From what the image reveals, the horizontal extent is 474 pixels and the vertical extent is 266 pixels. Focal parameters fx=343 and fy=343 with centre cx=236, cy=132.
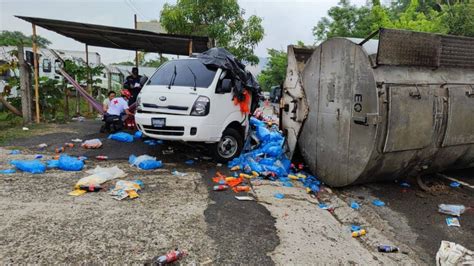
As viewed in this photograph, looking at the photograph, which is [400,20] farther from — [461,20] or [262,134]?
[262,134]

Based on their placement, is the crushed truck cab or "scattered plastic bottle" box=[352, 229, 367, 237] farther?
the crushed truck cab

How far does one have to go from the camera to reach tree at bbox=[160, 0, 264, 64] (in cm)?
1512

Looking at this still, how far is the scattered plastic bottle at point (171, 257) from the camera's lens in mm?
2811

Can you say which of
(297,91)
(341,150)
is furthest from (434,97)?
(297,91)

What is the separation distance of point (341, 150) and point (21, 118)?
9.70m

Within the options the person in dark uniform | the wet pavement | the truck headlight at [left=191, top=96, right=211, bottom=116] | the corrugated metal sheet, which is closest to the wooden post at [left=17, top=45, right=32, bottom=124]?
the person in dark uniform

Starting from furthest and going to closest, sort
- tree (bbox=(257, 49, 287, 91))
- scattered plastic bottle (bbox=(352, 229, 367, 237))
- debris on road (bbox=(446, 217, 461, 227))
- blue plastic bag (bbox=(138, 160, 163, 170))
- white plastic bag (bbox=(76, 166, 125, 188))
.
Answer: tree (bbox=(257, 49, 287, 91))
blue plastic bag (bbox=(138, 160, 163, 170))
white plastic bag (bbox=(76, 166, 125, 188))
debris on road (bbox=(446, 217, 461, 227))
scattered plastic bottle (bbox=(352, 229, 367, 237))

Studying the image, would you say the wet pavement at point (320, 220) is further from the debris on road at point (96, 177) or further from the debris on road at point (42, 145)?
the debris on road at point (96, 177)

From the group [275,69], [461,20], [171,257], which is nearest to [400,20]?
[461,20]

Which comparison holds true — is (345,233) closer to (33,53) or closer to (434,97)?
(434,97)

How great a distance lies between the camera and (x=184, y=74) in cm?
639

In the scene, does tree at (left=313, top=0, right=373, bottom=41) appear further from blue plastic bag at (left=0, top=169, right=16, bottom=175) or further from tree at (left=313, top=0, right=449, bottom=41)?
blue plastic bag at (left=0, top=169, right=16, bottom=175)

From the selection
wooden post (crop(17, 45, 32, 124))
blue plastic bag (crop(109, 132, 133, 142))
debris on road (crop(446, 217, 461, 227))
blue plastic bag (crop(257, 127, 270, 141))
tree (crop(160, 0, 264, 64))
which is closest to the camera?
debris on road (crop(446, 217, 461, 227))

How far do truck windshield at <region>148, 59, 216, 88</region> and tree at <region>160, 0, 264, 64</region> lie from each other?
28.3ft
